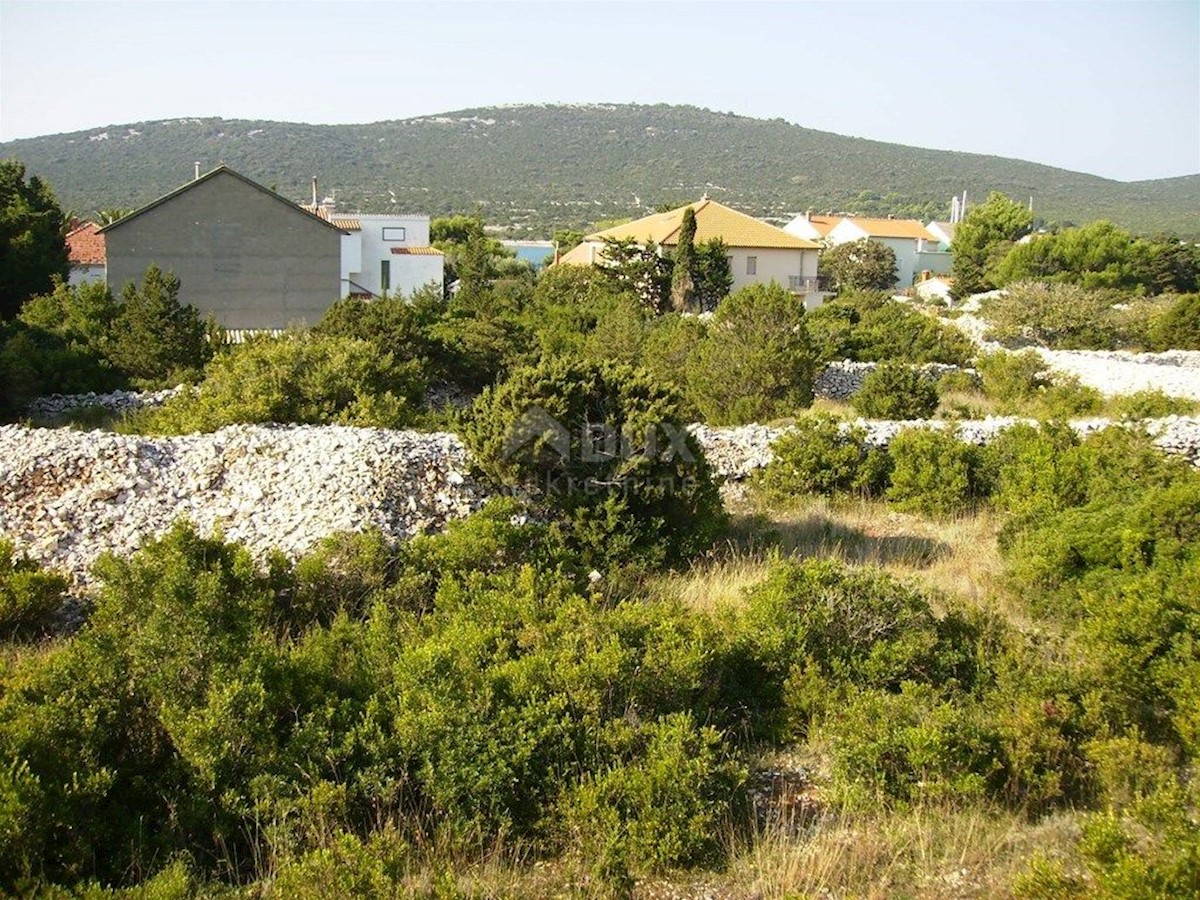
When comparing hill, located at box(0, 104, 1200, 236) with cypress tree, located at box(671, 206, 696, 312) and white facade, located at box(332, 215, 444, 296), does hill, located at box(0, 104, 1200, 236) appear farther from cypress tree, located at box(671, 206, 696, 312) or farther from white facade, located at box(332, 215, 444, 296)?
cypress tree, located at box(671, 206, 696, 312)

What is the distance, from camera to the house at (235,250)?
2736 centimetres

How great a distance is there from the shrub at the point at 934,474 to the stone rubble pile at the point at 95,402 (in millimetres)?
9916

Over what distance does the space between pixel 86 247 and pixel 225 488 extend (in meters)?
33.9

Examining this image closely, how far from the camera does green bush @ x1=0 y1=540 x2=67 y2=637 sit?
19.3 ft

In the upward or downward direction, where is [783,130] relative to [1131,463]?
upward

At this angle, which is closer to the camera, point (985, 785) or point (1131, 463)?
point (985, 785)

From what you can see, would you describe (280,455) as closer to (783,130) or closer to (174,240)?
(174,240)

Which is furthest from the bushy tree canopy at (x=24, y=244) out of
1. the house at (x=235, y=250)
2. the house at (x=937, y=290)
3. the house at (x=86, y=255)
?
the house at (x=937, y=290)

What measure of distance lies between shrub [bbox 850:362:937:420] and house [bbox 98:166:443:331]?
17.4m

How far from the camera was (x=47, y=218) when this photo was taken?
26.8m

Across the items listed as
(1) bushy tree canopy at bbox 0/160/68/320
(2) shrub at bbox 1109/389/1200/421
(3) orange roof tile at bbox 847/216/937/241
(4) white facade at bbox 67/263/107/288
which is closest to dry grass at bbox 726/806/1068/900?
(2) shrub at bbox 1109/389/1200/421

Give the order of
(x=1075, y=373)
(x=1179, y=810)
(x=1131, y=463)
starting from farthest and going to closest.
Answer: (x=1075, y=373)
(x=1131, y=463)
(x=1179, y=810)

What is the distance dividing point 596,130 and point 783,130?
24.2 m

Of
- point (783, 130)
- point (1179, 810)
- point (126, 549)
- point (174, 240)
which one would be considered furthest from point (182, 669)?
point (783, 130)
